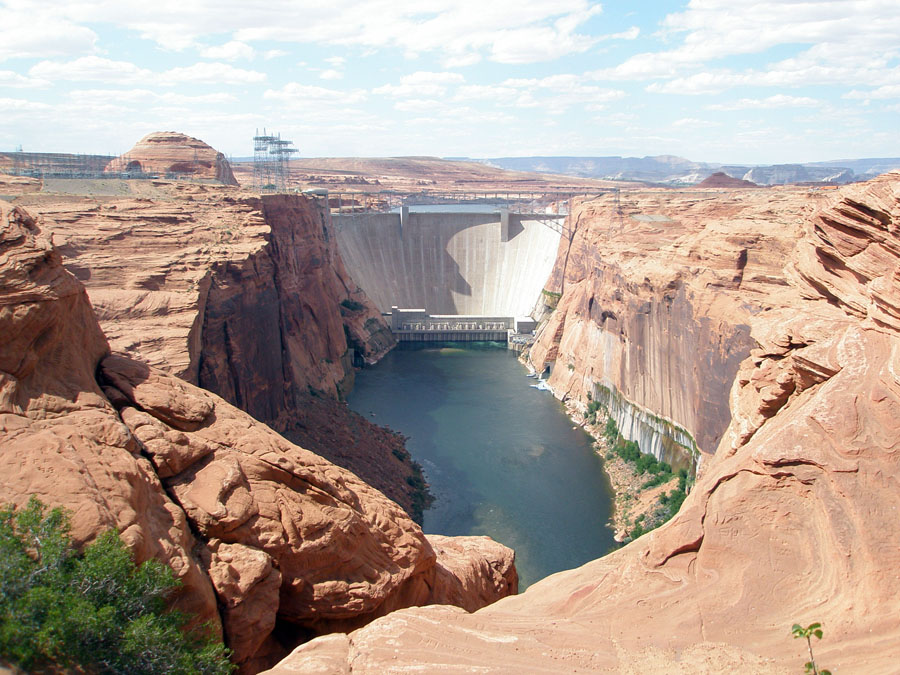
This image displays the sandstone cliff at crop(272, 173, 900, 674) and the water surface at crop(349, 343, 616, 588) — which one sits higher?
the sandstone cliff at crop(272, 173, 900, 674)

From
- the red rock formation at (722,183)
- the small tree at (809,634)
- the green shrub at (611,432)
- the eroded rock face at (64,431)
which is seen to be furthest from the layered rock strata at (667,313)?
the red rock formation at (722,183)

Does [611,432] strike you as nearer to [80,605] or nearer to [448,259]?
[448,259]

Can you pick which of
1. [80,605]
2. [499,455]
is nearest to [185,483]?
[80,605]

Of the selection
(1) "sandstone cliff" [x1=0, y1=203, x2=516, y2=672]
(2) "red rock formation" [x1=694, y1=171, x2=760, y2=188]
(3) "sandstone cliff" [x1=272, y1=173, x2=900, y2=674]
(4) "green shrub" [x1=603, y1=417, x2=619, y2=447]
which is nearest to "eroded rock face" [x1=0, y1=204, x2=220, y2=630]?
(1) "sandstone cliff" [x1=0, y1=203, x2=516, y2=672]

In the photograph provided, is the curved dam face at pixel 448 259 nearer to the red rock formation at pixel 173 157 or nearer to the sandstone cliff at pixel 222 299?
the red rock formation at pixel 173 157

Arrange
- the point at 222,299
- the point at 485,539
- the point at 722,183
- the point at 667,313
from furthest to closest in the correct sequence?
the point at 722,183 < the point at 667,313 < the point at 222,299 < the point at 485,539

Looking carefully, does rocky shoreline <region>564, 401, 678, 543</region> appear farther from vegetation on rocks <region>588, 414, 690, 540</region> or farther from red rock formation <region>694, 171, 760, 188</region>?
red rock formation <region>694, 171, 760, 188</region>
